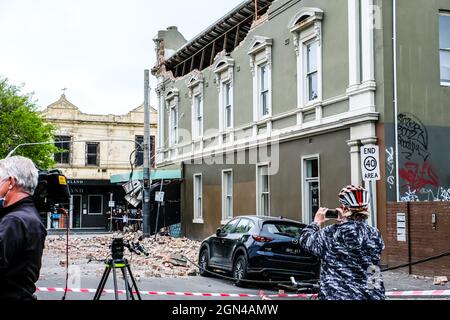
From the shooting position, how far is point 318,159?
18.5 m

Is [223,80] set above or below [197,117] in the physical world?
above

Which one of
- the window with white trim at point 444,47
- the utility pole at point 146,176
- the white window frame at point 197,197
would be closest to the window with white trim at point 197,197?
the white window frame at point 197,197

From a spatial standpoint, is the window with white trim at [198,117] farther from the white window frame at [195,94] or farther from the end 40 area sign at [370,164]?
the end 40 area sign at [370,164]

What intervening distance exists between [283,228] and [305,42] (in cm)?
799

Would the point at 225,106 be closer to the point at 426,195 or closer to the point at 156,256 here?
the point at 156,256

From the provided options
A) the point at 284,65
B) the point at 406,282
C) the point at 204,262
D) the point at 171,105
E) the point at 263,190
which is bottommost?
the point at 406,282

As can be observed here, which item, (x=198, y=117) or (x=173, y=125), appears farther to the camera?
(x=173, y=125)

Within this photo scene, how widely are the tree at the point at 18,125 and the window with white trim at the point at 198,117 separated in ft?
41.2

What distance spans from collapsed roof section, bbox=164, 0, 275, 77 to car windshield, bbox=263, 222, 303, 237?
38.5 ft

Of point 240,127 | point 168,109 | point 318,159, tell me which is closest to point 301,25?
point 318,159

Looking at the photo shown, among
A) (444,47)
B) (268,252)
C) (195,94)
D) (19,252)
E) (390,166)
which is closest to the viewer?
(19,252)

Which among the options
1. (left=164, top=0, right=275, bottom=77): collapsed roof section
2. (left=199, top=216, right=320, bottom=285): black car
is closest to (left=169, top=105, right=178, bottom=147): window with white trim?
(left=164, top=0, right=275, bottom=77): collapsed roof section

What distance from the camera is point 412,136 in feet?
53.1

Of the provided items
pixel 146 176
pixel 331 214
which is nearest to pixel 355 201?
pixel 331 214
